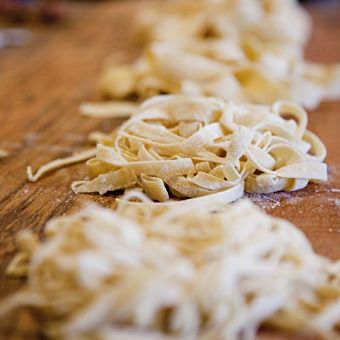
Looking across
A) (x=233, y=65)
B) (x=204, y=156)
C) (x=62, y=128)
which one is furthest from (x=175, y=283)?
(x=233, y=65)

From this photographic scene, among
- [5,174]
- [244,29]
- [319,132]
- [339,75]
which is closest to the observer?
[5,174]

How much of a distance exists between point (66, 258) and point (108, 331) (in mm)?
133

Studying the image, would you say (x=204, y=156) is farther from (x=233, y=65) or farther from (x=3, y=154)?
(x=233, y=65)

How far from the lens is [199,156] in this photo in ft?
5.02

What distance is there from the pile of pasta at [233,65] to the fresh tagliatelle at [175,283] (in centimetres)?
111

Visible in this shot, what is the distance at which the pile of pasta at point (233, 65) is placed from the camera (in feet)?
7.23

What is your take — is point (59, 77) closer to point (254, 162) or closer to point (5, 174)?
point (5, 174)

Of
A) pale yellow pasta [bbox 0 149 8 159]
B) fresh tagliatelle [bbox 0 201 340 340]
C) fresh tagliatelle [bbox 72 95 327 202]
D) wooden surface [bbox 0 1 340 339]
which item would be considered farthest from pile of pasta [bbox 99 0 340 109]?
fresh tagliatelle [bbox 0 201 340 340]

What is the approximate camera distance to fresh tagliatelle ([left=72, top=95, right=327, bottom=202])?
4.89ft

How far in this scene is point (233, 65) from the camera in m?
2.32

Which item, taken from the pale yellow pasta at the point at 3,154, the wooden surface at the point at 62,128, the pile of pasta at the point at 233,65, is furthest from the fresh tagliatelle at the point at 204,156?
the pile of pasta at the point at 233,65

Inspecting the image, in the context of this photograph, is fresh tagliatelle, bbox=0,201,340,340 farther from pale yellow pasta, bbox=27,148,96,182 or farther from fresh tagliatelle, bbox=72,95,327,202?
pale yellow pasta, bbox=27,148,96,182

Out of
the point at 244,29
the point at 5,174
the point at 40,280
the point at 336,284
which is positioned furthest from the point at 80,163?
the point at 244,29

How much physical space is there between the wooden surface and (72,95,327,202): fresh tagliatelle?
55 mm
